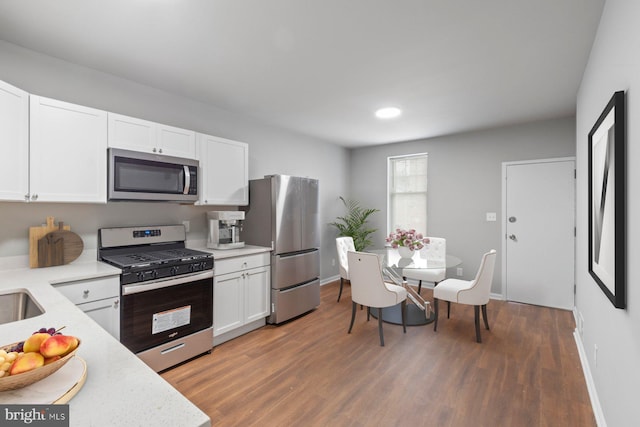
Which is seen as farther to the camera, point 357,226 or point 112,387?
point 357,226

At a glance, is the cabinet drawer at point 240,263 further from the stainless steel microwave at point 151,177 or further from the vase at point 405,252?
the vase at point 405,252

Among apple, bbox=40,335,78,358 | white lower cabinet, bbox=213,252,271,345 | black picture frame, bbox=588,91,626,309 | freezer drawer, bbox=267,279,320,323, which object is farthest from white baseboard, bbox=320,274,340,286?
apple, bbox=40,335,78,358

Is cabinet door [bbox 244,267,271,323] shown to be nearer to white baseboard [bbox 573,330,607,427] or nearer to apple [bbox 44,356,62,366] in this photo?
apple [bbox 44,356,62,366]

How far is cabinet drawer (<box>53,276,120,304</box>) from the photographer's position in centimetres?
Result: 198

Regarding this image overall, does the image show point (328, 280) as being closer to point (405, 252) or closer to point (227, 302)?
point (405, 252)

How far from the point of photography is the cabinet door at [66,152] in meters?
2.10

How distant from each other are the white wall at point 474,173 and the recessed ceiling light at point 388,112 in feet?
4.82

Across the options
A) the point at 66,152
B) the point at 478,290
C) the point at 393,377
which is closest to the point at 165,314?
the point at 66,152

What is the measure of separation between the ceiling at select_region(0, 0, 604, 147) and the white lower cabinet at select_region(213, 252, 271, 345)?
176cm

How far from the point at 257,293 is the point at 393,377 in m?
1.61

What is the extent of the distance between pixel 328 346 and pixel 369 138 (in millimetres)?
3331

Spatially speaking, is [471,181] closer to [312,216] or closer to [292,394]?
[312,216]

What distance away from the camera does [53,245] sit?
7.66 ft

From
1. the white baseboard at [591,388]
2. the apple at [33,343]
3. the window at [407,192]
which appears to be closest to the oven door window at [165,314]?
the apple at [33,343]
